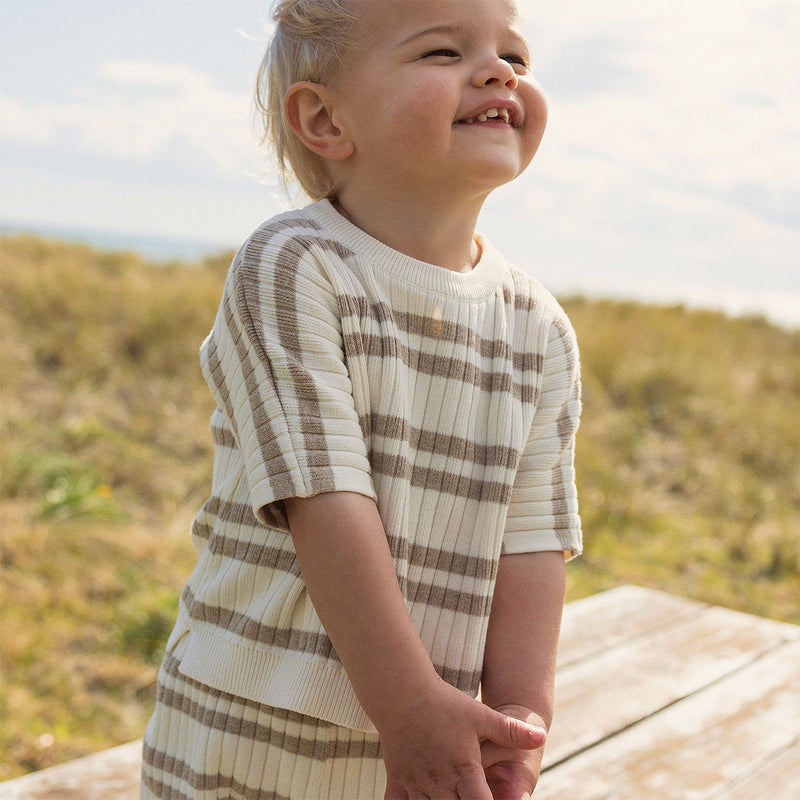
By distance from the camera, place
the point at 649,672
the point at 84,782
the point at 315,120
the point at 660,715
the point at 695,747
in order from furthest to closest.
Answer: the point at 649,672 < the point at 660,715 < the point at 695,747 < the point at 84,782 < the point at 315,120

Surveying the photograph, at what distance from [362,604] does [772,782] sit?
4.13ft

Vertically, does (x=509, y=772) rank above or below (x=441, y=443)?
below

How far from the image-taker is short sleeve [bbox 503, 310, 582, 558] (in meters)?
1.22

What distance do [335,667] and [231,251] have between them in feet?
29.9

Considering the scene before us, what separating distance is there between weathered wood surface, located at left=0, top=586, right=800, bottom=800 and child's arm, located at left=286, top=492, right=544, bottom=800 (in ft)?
2.84

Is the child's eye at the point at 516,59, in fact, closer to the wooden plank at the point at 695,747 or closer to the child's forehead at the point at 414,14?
the child's forehead at the point at 414,14

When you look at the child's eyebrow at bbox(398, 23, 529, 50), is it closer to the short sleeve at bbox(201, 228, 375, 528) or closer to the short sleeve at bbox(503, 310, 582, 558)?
the short sleeve at bbox(201, 228, 375, 528)

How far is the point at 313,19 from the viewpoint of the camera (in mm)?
1143

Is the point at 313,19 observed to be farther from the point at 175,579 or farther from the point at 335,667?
the point at 175,579

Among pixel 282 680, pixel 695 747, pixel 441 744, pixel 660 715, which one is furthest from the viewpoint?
pixel 660 715

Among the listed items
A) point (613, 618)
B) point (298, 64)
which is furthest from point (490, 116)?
point (613, 618)

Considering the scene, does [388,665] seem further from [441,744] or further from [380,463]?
[380,463]

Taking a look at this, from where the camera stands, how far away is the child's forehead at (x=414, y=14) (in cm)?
108

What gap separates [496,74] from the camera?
3.59 ft
